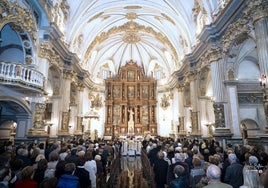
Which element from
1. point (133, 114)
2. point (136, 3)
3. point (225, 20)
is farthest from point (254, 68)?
point (133, 114)

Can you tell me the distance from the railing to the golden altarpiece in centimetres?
1709

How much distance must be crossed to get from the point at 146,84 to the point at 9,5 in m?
20.8

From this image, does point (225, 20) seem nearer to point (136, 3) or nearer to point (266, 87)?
point (266, 87)

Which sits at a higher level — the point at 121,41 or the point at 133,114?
the point at 121,41

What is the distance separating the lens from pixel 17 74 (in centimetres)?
784

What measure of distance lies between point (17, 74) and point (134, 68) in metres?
20.9

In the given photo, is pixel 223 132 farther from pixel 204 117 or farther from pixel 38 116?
pixel 38 116

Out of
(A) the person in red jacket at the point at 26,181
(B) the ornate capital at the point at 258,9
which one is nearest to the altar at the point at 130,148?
(B) the ornate capital at the point at 258,9

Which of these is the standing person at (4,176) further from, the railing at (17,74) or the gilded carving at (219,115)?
the gilded carving at (219,115)

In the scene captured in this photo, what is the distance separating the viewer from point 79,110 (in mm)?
19266

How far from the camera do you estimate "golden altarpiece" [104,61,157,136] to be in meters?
25.7

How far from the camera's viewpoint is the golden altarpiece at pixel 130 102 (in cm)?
2572

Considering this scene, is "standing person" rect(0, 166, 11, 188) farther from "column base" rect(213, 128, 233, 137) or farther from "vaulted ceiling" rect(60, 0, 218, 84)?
"vaulted ceiling" rect(60, 0, 218, 84)

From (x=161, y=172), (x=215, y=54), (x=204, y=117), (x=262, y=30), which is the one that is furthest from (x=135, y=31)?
(x=161, y=172)
